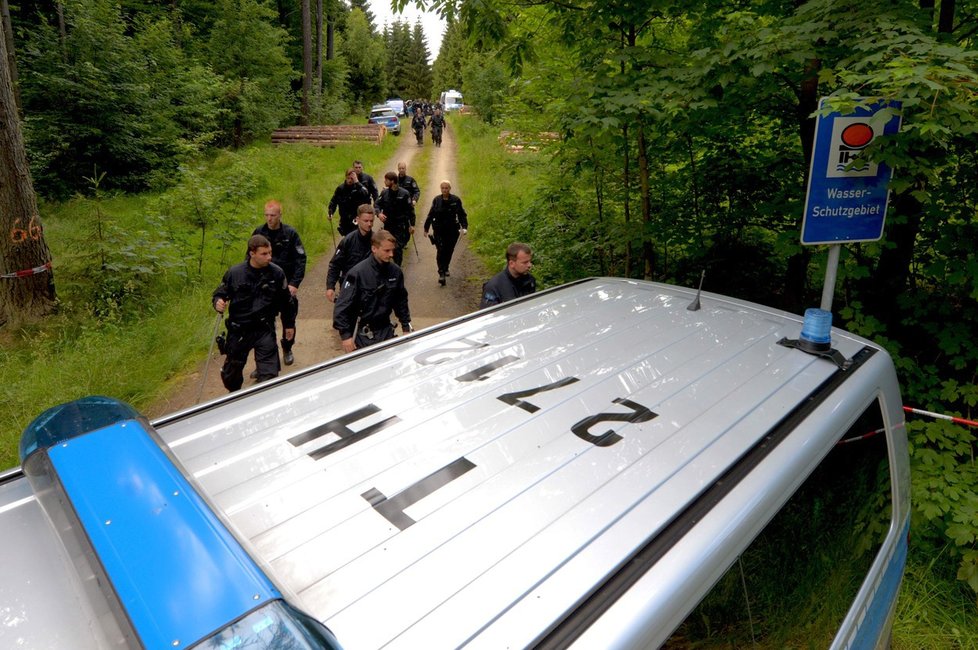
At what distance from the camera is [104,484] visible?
4.60 ft

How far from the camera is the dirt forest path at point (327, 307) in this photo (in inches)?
258

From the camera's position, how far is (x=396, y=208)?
10492 millimetres

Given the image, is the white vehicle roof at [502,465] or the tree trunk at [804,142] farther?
the tree trunk at [804,142]

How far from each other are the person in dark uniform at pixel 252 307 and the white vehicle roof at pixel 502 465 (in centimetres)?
326

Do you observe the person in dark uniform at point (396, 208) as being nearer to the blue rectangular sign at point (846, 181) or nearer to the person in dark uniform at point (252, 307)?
the person in dark uniform at point (252, 307)

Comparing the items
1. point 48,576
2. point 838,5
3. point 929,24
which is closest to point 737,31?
point 838,5

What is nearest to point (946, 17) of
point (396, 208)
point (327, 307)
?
point (396, 208)

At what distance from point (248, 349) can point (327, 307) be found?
4081 millimetres

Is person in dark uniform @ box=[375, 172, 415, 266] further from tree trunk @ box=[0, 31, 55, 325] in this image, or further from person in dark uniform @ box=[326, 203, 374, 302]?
tree trunk @ box=[0, 31, 55, 325]

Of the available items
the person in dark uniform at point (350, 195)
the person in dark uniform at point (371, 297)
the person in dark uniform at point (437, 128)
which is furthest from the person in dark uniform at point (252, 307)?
the person in dark uniform at point (437, 128)

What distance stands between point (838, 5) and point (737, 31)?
33.0 inches

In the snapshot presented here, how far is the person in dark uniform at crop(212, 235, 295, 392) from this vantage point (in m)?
5.50

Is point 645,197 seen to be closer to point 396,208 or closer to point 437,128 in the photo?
point 396,208

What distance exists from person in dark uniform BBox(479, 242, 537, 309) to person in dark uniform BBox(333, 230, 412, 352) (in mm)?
1015
